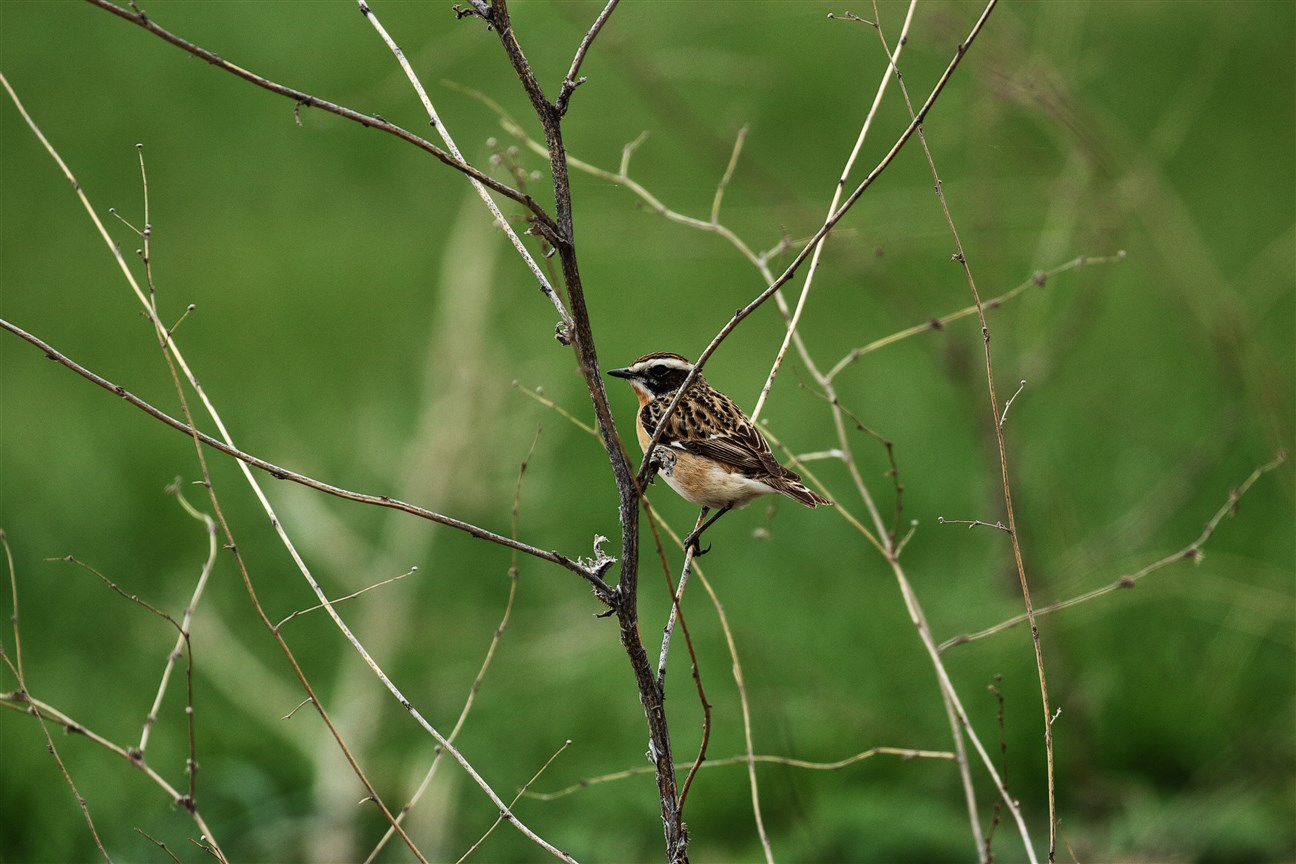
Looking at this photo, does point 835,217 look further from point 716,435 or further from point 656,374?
point 656,374

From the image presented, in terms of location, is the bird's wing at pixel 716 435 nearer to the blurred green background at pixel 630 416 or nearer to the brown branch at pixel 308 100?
the blurred green background at pixel 630 416

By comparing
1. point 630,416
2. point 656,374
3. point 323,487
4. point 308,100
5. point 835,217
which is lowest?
point 630,416

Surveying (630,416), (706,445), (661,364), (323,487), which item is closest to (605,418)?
(323,487)

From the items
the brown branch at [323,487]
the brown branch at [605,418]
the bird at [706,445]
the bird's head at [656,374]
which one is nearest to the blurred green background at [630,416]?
the bird at [706,445]

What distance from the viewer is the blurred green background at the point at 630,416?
224 inches

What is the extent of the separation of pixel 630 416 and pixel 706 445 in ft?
9.27

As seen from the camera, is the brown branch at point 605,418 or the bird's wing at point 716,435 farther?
the bird's wing at point 716,435

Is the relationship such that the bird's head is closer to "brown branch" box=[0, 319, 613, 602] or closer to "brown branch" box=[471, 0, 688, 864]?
"brown branch" box=[471, 0, 688, 864]

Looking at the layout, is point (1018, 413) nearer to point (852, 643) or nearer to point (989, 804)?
point (852, 643)

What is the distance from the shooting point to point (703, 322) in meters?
9.61

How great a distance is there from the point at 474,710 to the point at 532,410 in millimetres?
1956

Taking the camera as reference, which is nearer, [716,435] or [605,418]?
[605,418]

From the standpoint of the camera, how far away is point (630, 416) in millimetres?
7324

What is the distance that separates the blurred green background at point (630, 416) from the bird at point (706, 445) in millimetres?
319
